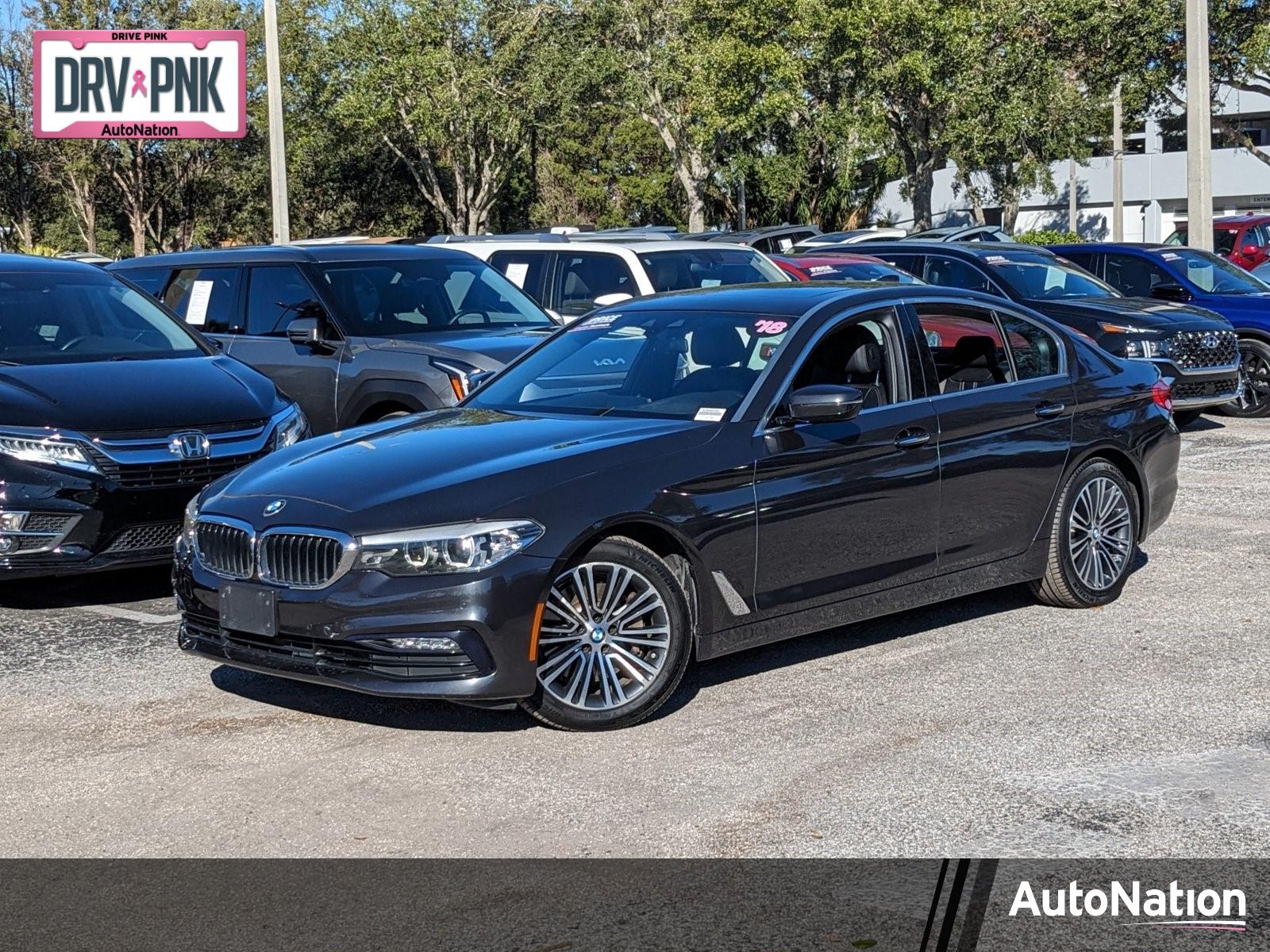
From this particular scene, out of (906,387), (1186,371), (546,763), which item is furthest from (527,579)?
(1186,371)

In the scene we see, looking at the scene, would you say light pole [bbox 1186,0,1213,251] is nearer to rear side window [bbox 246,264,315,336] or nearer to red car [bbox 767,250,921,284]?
red car [bbox 767,250,921,284]

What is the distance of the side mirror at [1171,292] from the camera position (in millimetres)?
Answer: 16719

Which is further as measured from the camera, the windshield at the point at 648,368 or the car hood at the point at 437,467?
the windshield at the point at 648,368

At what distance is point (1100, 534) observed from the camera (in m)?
8.16

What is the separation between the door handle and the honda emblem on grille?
3647 millimetres

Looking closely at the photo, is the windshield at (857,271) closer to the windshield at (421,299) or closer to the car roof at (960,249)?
the car roof at (960,249)

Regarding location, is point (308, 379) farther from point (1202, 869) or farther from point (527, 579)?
point (1202, 869)

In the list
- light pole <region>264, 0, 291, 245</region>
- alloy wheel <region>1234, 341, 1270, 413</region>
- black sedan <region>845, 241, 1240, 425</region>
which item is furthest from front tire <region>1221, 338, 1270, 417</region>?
light pole <region>264, 0, 291, 245</region>

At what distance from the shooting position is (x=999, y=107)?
130 ft

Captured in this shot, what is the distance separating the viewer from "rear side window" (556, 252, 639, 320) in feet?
46.4

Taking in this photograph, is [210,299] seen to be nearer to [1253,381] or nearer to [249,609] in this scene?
[249,609]

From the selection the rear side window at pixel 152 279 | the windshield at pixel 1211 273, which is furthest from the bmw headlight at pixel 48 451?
the windshield at pixel 1211 273

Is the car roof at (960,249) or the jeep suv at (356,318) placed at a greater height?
the car roof at (960,249)

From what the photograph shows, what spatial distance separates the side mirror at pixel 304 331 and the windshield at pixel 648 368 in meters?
3.64
